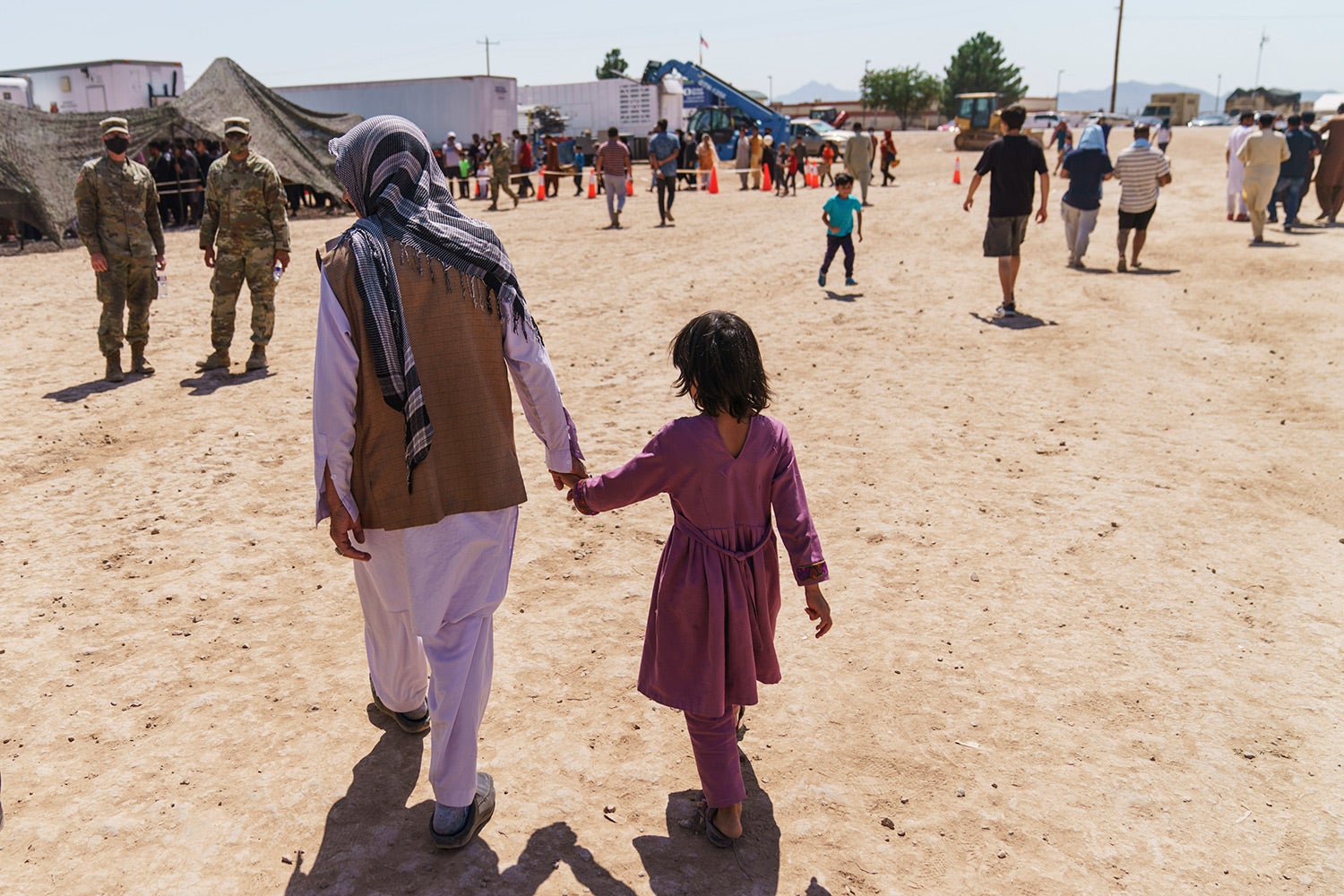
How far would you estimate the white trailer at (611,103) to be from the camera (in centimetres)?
4125

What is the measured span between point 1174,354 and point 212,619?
7.81m

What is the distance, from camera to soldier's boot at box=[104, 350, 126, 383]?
8211 mm

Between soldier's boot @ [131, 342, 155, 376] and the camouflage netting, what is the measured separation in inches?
271

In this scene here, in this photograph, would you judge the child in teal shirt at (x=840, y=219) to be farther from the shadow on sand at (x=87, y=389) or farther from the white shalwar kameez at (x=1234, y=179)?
the white shalwar kameez at (x=1234, y=179)

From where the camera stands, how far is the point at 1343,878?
2797 millimetres

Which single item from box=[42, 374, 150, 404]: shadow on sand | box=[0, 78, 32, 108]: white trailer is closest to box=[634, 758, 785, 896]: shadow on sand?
box=[42, 374, 150, 404]: shadow on sand

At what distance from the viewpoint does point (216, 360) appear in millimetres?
8508

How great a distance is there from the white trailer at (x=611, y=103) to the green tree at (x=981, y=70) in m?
65.0

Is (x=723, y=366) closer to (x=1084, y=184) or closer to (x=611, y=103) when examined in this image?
(x=1084, y=184)

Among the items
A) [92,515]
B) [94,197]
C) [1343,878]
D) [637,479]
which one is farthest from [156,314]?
[1343,878]

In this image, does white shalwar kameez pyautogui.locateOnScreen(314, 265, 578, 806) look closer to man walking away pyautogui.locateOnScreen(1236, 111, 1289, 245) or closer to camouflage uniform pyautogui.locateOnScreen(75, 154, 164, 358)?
camouflage uniform pyautogui.locateOnScreen(75, 154, 164, 358)

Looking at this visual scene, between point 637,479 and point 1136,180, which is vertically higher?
point 1136,180

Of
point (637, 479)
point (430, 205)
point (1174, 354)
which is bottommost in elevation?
point (1174, 354)

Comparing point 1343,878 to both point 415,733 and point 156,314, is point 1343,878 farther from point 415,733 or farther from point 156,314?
point 156,314
